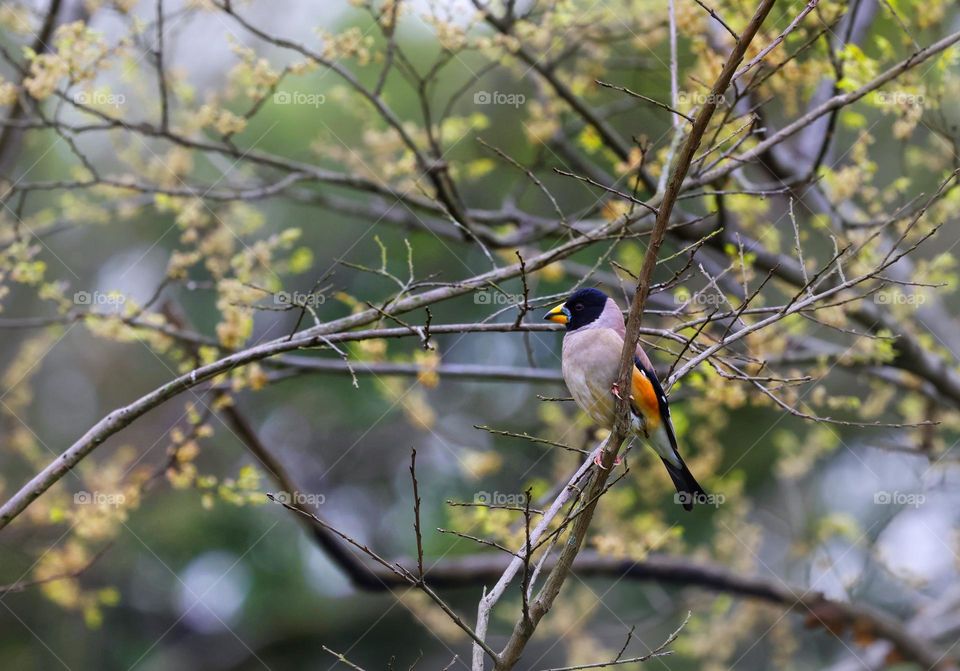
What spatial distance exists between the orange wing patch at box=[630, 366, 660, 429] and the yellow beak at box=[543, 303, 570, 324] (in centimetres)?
41

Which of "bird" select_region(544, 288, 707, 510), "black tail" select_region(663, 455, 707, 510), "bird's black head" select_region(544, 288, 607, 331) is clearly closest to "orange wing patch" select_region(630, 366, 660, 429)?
"bird" select_region(544, 288, 707, 510)

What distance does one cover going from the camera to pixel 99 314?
414 cm

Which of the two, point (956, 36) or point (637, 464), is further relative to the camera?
point (637, 464)

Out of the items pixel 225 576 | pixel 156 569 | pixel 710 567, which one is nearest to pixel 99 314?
pixel 710 567

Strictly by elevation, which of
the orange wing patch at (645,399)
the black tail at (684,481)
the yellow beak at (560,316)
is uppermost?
the yellow beak at (560,316)

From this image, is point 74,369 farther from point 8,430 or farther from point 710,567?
point 710,567

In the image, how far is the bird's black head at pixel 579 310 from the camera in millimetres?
3670

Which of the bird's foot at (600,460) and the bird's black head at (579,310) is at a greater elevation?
the bird's black head at (579,310)

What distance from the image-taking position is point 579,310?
3689 millimetres

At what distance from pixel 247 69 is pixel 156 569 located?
255 inches

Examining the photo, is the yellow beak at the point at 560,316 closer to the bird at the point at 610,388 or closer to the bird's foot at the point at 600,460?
the bird at the point at 610,388

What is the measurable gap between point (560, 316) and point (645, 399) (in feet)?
1.64

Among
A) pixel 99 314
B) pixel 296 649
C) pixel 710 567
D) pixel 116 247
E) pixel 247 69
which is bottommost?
pixel 296 649

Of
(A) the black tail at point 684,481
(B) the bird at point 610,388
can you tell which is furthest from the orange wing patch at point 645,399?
(A) the black tail at point 684,481
